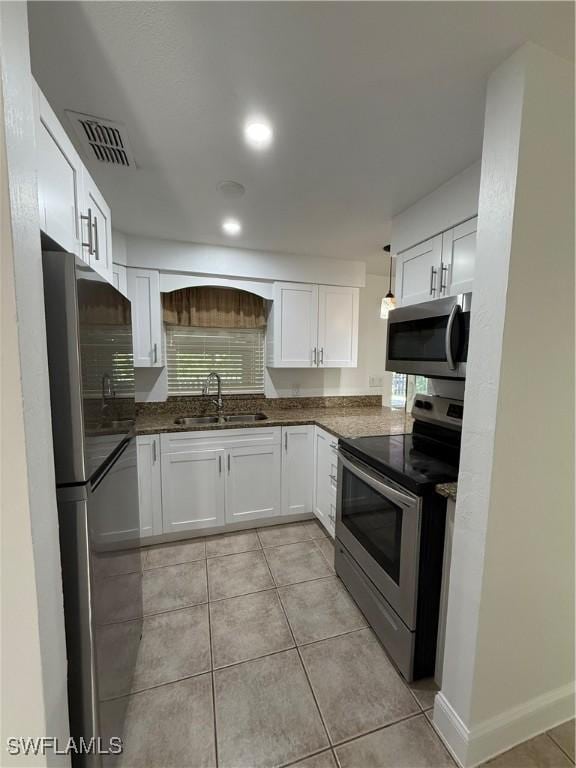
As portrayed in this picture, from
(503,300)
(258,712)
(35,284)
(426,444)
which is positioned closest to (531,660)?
(426,444)

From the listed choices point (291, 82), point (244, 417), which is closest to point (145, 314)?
point (244, 417)

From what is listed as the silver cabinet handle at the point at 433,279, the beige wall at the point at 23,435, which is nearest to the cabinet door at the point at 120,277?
the beige wall at the point at 23,435

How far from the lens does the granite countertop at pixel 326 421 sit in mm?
2318

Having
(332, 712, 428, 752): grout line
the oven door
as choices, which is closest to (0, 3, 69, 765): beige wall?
(332, 712, 428, 752): grout line

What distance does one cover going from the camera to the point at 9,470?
2.06ft

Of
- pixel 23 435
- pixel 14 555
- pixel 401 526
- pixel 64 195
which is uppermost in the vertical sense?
pixel 64 195

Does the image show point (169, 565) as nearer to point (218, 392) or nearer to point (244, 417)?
point (244, 417)

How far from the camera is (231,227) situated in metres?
2.28

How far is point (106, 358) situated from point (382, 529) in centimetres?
148

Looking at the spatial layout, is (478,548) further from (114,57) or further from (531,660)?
(114,57)

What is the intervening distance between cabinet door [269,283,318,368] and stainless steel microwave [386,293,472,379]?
1040mm

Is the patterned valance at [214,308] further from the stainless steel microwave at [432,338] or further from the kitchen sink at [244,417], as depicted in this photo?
the stainless steel microwave at [432,338]

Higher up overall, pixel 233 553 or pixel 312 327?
pixel 312 327

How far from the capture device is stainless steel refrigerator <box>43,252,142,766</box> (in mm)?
814
